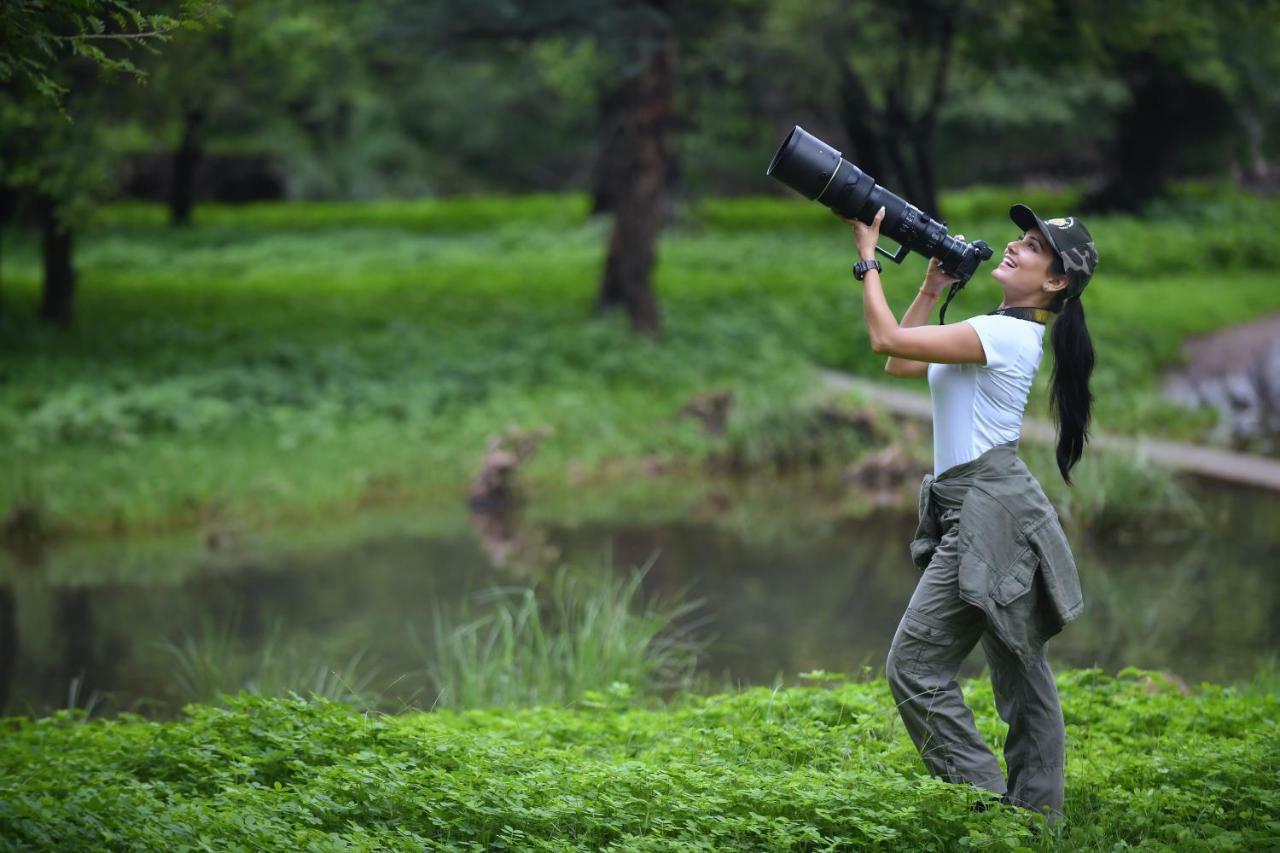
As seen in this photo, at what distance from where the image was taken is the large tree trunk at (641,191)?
51.2 ft

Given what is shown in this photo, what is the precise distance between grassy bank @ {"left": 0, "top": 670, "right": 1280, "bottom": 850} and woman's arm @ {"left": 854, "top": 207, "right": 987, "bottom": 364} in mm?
1216

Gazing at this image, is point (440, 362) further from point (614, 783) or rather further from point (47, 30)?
point (614, 783)

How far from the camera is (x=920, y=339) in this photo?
3.92 meters

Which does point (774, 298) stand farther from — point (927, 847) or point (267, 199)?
point (267, 199)

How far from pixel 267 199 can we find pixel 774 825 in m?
34.7

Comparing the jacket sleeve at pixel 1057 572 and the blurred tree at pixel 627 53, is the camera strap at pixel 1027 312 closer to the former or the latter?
the jacket sleeve at pixel 1057 572

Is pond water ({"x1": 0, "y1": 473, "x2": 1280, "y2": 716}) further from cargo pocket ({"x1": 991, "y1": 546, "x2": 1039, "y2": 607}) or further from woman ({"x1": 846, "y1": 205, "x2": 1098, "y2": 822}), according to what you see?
cargo pocket ({"x1": 991, "y1": 546, "x2": 1039, "y2": 607})

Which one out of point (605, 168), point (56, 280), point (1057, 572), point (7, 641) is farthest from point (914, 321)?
point (605, 168)

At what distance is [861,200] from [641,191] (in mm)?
11826

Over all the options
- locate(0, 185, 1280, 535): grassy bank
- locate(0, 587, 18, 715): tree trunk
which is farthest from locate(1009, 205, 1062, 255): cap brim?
locate(0, 185, 1280, 535): grassy bank

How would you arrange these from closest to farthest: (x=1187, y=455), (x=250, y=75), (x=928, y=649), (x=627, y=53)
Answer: (x=928, y=649), (x=1187, y=455), (x=627, y=53), (x=250, y=75)

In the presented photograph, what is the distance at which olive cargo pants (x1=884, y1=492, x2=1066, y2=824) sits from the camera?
3.98 meters

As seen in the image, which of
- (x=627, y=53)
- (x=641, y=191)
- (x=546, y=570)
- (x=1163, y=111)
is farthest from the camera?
(x=1163, y=111)

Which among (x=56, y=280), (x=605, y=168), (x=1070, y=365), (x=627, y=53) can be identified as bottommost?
(x=56, y=280)
